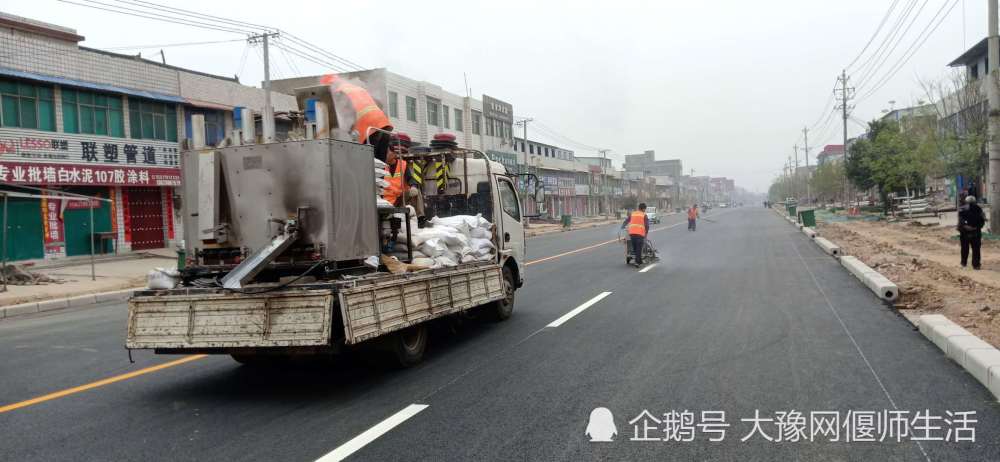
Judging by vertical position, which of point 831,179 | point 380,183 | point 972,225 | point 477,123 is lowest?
point 972,225

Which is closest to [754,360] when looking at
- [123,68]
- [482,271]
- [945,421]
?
[945,421]

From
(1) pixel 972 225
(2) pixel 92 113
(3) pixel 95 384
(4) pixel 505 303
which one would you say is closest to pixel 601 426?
(3) pixel 95 384

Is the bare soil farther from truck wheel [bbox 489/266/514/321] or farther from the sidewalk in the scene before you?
the sidewalk

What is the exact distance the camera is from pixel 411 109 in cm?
4212

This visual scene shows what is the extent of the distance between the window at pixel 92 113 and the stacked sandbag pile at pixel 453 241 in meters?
18.9

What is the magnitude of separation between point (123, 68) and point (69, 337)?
18.1 meters

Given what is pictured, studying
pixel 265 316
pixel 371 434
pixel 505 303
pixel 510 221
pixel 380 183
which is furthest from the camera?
pixel 510 221

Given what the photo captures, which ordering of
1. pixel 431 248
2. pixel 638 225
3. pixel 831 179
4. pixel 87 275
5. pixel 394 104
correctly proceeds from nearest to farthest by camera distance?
1. pixel 431 248
2. pixel 638 225
3. pixel 87 275
4. pixel 394 104
5. pixel 831 179

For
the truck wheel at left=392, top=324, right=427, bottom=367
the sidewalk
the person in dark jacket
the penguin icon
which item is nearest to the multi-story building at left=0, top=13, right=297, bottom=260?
the sidewalk

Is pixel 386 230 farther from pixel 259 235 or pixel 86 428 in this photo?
pixel 86 428

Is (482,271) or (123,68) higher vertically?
(123,68)

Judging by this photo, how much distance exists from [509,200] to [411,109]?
110 ft

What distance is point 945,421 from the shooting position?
443 cm

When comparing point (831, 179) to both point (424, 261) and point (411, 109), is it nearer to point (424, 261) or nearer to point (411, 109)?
point (411, 109)
